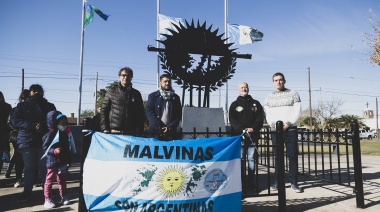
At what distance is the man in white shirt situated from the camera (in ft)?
15.6

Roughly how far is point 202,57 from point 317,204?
3.59 metres

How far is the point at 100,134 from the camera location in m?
2.92

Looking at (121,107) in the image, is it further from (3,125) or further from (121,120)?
(3,125)

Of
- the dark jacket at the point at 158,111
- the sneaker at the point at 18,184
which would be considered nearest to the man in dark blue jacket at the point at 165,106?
the dark jacket at the point at 158,111

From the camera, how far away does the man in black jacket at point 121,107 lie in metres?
4.31

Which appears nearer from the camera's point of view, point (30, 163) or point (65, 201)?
point (65, 201)

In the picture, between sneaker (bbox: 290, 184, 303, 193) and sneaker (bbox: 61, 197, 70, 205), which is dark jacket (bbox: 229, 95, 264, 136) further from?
sneaker (bbox: 61, 197, 70, 205)

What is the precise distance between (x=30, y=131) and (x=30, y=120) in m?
0.22

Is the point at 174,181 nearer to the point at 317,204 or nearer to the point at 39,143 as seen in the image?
the point at 317,204

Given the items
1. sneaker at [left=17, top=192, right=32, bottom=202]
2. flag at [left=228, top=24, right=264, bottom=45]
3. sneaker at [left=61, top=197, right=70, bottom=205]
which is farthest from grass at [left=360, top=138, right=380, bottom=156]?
sneaker at [left=17, top=192, right=32, bottom=202]

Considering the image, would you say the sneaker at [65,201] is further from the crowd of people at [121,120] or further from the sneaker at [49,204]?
the sneaker at [49,204]

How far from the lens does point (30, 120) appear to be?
4.58 m

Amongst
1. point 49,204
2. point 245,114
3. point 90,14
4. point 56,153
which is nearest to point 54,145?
point 56,153

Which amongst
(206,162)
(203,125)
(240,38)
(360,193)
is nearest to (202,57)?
(203,125)
